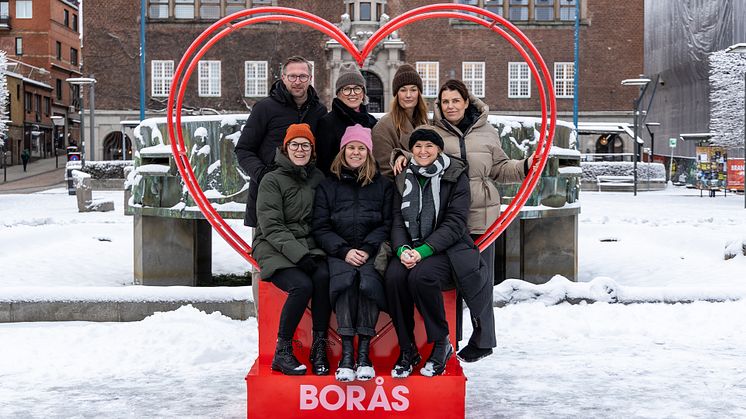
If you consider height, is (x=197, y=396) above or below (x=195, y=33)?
below

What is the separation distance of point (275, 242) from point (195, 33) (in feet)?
132

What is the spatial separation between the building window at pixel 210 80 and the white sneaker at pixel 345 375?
3937cm

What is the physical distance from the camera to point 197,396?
5453 mm

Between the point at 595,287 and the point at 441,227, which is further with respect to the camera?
the point at 595,287

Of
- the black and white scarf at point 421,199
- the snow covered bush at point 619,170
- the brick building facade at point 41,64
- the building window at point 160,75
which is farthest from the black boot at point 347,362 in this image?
the brick building facade at point 41,64

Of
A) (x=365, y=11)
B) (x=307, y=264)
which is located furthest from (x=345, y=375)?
(x=365, y=11)

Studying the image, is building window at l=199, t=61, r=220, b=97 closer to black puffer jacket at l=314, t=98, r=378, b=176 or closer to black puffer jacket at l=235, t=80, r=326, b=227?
black puffer jacket at l=235, t=80, r=326, b=227

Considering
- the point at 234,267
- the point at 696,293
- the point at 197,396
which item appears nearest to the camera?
the point at 197,396

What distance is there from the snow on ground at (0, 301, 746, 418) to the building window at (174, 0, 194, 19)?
37134mm

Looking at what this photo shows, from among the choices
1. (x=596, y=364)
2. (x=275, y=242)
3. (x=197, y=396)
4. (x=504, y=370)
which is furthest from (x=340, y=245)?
(x=596, y=364)

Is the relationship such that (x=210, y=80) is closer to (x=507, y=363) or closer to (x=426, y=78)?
(x=426, y=78)

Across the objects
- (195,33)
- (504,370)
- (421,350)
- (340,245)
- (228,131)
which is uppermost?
(195,33)

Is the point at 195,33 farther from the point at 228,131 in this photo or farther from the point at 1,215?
the point at 228,131

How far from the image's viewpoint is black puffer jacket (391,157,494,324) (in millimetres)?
4746
